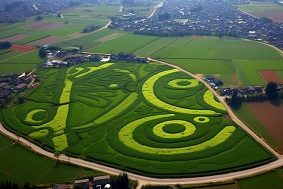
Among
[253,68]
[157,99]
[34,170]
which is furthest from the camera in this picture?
[253,68]

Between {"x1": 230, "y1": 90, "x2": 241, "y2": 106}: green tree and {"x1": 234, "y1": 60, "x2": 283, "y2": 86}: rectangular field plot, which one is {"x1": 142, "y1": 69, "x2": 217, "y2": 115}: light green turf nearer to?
{"x1": 230, "y1": 90, "x2": 241, "y2": 106}: green tree

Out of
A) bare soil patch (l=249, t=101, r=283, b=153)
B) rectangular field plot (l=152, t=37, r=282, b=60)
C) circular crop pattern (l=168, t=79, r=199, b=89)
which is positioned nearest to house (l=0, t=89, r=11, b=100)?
circular crop pattern (l=168, t=79, r=199, b=89)

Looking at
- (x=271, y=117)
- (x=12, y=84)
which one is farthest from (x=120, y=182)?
(x=12, y=84)

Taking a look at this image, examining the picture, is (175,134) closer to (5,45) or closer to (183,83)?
(183,83)

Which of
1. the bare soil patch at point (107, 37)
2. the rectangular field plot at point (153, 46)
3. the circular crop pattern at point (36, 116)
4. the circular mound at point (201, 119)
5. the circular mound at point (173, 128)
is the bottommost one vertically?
the bare soil patch at point (107, 37)

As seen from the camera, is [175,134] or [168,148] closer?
[168,148]

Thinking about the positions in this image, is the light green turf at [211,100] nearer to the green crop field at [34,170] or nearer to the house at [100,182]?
the green crop field at [34,170]

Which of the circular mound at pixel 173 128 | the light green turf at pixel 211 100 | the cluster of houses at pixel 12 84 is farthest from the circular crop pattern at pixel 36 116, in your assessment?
the light green turf at pixel 211 100
